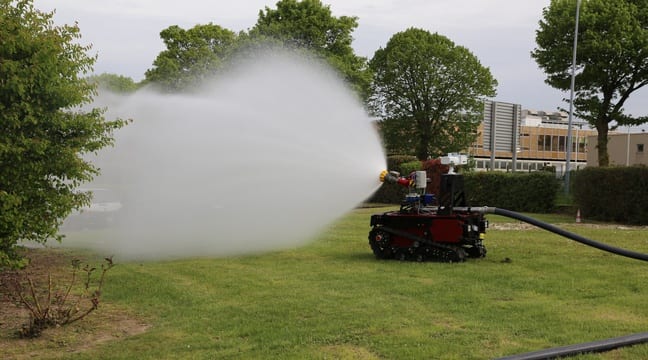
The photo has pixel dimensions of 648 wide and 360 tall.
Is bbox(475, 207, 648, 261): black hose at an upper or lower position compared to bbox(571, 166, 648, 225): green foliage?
lower

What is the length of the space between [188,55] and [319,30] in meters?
8.44

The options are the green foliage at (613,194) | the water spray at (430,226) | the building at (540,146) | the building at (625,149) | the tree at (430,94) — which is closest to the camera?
the water spray at (430,226)

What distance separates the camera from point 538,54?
3459cm

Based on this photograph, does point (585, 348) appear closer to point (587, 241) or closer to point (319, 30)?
point (587, 241)

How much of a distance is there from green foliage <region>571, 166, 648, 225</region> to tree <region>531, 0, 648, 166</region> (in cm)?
1172

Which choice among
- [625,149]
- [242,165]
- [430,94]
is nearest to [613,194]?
[242,165]

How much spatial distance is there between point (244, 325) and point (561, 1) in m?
32.4

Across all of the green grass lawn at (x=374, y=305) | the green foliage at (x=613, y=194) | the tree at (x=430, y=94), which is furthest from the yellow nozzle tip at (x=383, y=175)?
the tree at (x=430, y=94)

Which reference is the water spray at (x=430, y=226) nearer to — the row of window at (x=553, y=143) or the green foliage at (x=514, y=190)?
the green foliage at (x=514, y=190)

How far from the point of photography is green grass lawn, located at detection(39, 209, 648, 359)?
6121 millimetres

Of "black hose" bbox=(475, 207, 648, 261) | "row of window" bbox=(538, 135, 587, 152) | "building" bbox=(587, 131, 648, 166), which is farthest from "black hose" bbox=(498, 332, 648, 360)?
"row of window" bbox=(538, 135, 587, 152)

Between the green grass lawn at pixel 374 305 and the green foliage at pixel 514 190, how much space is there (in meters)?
13.0

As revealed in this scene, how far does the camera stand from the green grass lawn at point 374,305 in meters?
6.12

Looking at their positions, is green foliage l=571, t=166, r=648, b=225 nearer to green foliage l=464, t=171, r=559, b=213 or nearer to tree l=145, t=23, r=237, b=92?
green foliage l=464, t=171, r=559, b=213
